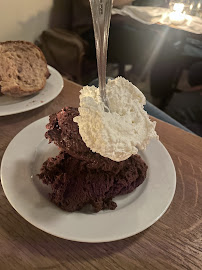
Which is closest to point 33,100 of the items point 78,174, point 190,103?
point 78,174

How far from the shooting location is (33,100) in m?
1.00

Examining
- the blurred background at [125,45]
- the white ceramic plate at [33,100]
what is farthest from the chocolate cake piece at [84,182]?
the blurred background at [125,45]

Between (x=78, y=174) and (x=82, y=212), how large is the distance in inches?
3.4

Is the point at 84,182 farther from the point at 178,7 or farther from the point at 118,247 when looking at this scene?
the point at 178,7

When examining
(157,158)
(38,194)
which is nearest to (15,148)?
(38,194)

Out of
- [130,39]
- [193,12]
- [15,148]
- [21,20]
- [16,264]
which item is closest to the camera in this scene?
[16,264]

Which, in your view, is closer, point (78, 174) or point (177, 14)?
point (78, 174)

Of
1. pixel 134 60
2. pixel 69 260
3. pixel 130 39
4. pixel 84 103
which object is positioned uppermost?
pixel 84 103

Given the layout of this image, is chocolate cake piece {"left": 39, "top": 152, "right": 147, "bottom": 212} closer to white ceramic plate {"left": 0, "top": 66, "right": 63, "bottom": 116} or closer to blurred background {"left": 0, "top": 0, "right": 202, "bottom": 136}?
white ceramic plate {"left": 0, "top": 66, "right": 63, "bottom": 116}

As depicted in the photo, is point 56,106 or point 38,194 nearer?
point 38,194

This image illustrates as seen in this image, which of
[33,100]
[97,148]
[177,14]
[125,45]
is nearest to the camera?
[97,148]

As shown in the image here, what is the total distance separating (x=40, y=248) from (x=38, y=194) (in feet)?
0.39

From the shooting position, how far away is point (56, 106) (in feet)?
3.42

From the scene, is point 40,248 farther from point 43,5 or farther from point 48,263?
point 43,5
